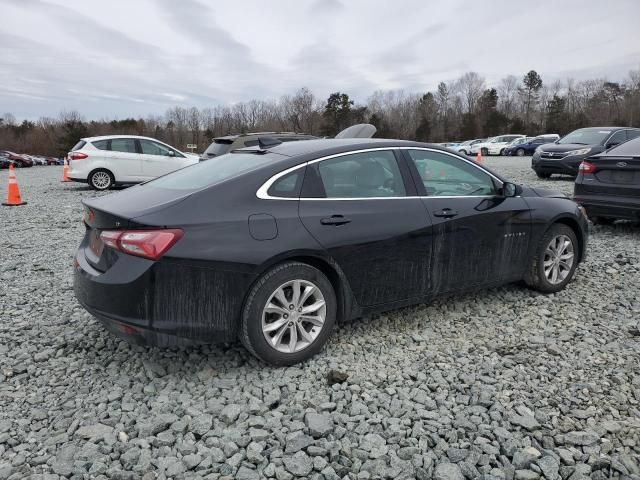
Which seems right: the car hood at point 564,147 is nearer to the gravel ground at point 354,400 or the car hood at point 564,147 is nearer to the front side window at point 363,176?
the gravel ground at point 354,400

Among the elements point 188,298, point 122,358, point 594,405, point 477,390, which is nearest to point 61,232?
point 122,358

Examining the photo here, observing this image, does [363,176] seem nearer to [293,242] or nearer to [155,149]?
[293,242]

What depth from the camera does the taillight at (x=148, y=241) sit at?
297 centimetres

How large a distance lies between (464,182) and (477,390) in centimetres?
187

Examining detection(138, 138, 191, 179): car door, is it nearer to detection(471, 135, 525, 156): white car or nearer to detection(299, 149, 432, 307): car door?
detection(299, 149, 432, 307): car door

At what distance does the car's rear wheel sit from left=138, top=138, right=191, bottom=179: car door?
970 mm

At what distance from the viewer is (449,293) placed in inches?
162

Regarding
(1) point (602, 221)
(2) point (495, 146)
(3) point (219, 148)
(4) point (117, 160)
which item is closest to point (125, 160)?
(4) point (117, 160)

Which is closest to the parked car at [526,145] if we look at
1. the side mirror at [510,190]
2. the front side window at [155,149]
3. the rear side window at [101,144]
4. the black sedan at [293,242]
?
the front side window at [155,149]

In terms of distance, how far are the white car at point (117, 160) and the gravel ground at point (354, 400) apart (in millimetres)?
10930

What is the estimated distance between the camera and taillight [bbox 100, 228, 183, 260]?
2967 millimetres

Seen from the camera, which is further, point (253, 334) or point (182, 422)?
point (253, 334)

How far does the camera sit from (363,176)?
12.5 ft

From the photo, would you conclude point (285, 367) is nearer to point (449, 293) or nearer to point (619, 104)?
point (449, 293)
